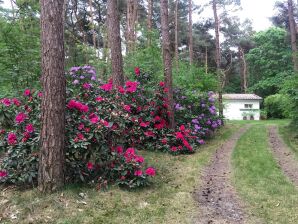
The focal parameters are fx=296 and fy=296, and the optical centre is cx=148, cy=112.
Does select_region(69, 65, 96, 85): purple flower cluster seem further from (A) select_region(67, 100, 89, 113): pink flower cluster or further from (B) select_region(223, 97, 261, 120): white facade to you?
(B) select_region(223, 97, 261, 120): white facade

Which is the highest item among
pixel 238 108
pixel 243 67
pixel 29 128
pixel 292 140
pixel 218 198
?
pixel 243 67

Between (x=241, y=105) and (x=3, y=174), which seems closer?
(x=3, y=174)

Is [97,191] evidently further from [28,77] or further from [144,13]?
[144,13]

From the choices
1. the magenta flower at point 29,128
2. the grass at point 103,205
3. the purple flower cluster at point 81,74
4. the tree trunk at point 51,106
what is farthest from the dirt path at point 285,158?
the magenta flower at point 29,128

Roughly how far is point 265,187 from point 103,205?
2.92 metres

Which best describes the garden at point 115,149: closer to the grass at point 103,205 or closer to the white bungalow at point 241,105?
the grass at point 103,205

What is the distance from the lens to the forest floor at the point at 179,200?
386cm

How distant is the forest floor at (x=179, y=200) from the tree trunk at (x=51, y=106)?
0.28 meters

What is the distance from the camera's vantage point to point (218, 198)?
4773 millimetres

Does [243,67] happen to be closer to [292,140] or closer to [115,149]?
Answer: [292,140]

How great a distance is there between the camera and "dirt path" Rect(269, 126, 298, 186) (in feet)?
20.4

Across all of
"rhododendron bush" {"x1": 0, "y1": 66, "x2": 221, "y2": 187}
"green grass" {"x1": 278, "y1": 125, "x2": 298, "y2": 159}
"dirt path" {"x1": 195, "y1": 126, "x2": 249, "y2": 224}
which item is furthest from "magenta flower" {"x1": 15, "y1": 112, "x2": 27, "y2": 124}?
"green grass" {"x1": 278, "y1": 125, "x2": 298, "y2": 159}

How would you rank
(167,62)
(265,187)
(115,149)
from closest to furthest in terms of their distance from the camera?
(115,149) → (265,187) → (167,62)

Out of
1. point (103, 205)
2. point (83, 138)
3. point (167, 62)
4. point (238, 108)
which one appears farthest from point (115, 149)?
point (238, 108)
